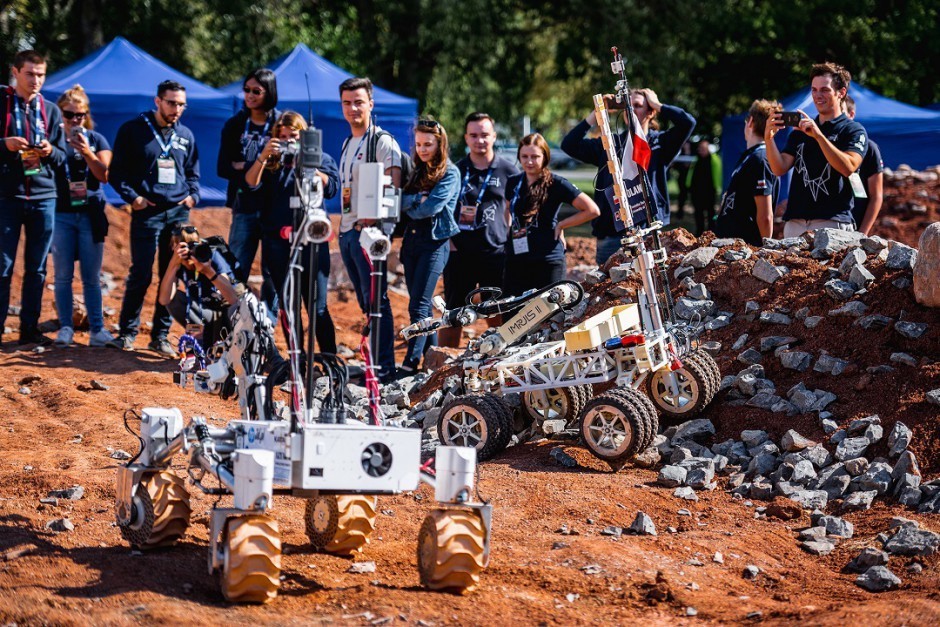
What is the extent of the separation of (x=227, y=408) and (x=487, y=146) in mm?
2883

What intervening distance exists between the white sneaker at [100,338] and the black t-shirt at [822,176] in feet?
20.0

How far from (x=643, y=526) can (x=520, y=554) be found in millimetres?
811

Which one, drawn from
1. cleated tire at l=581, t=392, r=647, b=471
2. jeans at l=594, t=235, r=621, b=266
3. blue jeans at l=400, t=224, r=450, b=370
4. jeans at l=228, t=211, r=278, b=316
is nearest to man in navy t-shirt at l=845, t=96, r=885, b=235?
jeans at l=594, t=235, r=621, b=266

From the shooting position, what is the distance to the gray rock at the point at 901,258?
835 cm

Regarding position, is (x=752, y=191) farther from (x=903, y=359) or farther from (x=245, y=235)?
(x=245, y=235)

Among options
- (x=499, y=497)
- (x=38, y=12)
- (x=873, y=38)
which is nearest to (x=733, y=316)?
(x=499, y=497)

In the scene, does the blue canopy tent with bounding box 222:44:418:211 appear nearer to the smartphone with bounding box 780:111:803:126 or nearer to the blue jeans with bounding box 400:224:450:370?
the blue jeans with bounding box 400:224:450:370

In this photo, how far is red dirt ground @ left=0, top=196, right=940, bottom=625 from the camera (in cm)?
499

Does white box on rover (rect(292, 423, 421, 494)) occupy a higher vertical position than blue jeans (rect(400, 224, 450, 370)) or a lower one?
lower

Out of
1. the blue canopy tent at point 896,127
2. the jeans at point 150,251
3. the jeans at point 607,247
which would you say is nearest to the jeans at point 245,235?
the jeans at point 150,251

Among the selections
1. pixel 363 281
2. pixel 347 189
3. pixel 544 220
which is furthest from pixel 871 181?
pixel 347 189

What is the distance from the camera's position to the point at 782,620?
199 inches

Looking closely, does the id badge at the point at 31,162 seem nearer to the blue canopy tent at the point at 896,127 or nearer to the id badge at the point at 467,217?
the id badge at the point at 467,217

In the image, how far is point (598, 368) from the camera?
7.36 metres
